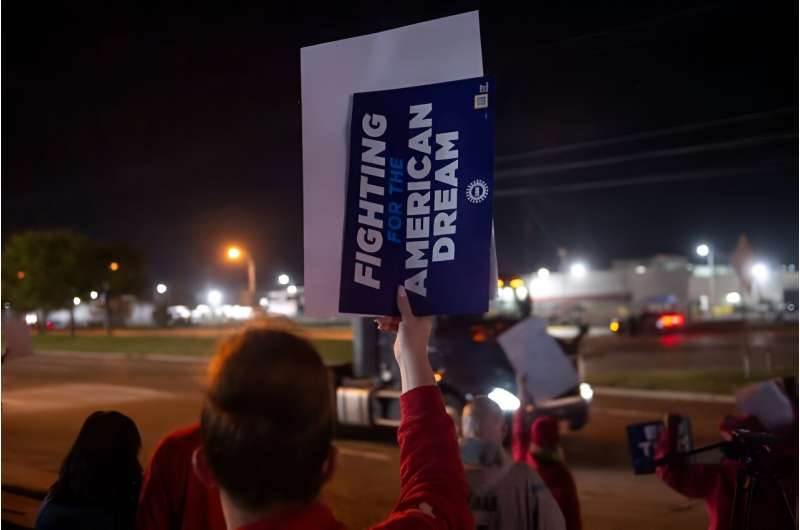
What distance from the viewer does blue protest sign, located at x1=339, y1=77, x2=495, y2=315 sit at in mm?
1838

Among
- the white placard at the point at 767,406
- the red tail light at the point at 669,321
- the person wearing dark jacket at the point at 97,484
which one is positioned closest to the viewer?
the person wearing dark jacket at the point at 97,484

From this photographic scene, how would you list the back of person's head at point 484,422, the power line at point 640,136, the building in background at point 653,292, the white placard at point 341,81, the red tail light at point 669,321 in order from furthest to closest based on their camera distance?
the building in background at point 653,292, the red tail light at point 669,321, the power line at point 640,136, the back of person's head at point 484,422, the white placard at point 341,81

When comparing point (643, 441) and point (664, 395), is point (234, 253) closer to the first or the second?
point (664, 395)

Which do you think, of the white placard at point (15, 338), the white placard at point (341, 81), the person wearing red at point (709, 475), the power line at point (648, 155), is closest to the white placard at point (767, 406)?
the person wearing red at point (709, 475)

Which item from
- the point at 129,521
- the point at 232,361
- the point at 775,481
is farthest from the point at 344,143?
the point at 775,481

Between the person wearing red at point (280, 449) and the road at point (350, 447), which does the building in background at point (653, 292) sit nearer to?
the road at point (350, 447)

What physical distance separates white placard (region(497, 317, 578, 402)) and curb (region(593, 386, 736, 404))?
8866 mm

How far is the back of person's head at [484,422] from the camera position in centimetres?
332

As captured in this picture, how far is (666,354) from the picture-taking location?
87.5 feet

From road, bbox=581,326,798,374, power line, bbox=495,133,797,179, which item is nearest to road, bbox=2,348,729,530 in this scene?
power line, bbox=495,133,797,179

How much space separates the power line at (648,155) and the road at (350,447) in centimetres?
548

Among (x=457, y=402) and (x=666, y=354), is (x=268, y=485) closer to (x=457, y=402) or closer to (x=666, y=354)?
(x=457, y=402)

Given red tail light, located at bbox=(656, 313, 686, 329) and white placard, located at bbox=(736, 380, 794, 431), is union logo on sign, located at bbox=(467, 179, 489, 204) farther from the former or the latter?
red tail light, located at bbox=(656, 313, 686, 329)

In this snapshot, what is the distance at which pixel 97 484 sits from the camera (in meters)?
2.91
